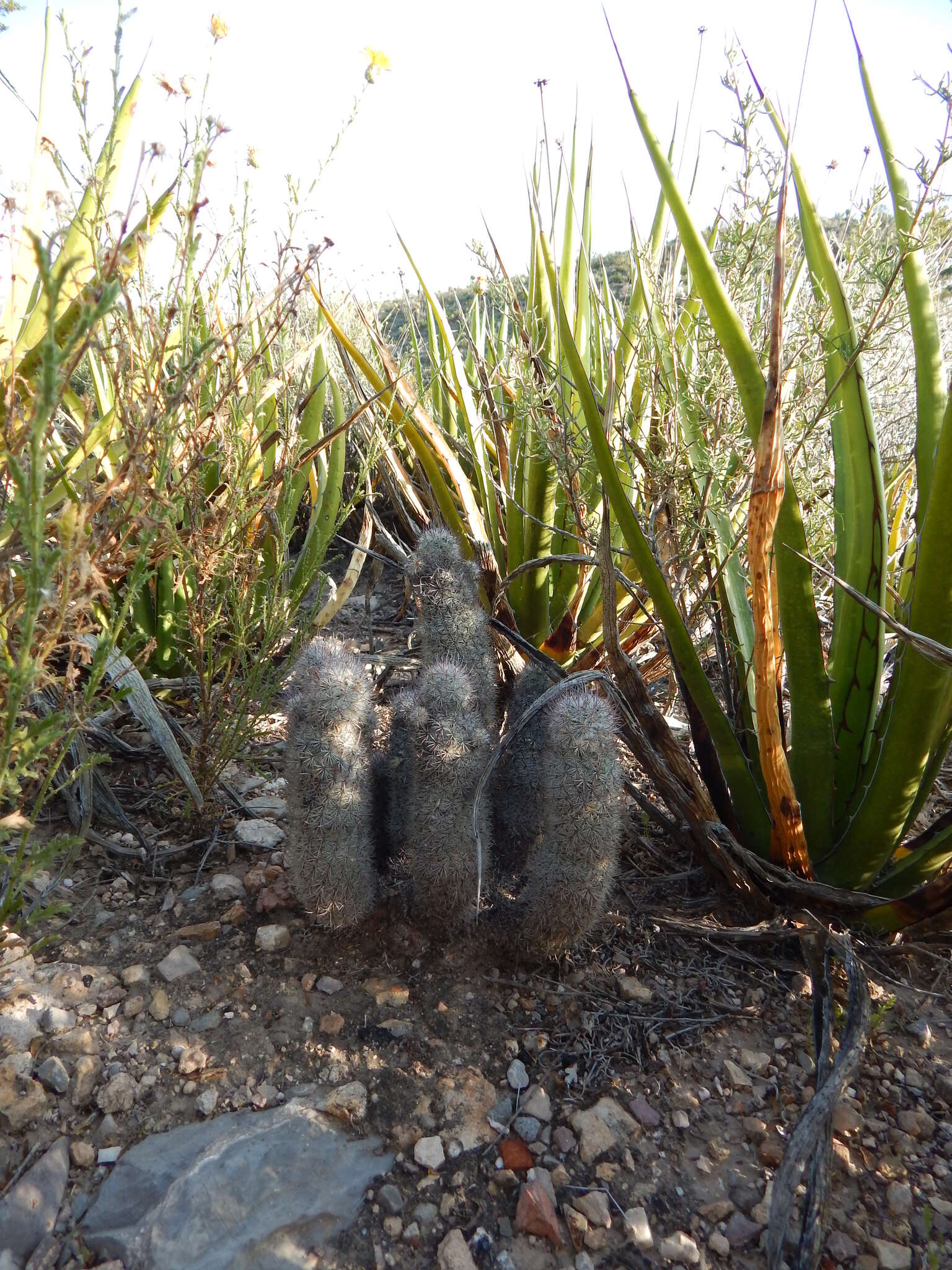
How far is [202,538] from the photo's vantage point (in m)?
1.72

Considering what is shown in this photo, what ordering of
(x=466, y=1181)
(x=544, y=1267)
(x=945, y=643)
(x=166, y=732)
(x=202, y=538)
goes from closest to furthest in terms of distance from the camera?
(x=544, y=1267)
(x=466, y=1181)
(x=945, y=643)
(x=202, y=538)
(x=166, y=732)

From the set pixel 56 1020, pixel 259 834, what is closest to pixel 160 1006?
pixel 56 1020

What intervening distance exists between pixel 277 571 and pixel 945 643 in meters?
1.31

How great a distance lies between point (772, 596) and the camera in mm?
1456

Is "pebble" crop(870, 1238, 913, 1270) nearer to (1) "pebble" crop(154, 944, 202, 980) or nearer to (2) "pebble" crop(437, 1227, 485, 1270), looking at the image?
(2) "pebble" crop(437, 1227, 485, 1270)

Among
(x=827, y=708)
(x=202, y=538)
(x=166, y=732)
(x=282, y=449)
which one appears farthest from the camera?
(x=282, y=449)

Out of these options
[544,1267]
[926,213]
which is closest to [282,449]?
[926,213]

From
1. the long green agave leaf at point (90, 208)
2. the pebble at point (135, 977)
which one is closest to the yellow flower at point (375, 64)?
the long green agave leaf at point (90, 208)

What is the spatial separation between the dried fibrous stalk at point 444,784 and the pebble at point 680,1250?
0.59m

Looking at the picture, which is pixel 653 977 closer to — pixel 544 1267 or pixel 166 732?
pixel 544 1267

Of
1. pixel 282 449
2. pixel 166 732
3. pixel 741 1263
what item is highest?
pixel 282 449

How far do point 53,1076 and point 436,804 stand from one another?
2.42 feet

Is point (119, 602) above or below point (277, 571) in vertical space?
below

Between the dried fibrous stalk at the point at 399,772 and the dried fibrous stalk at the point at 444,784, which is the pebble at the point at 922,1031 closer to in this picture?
the dried fibrous stalk at the point at 444,784
